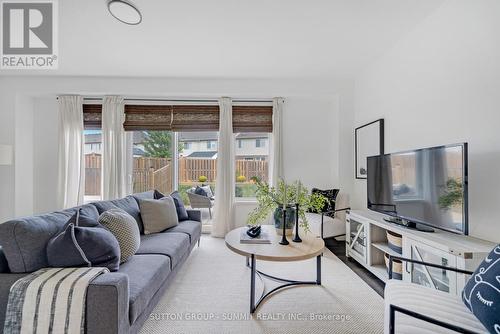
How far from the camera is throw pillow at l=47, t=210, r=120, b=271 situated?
4.49 feet

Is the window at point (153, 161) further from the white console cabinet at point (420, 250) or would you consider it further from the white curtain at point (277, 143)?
the white console cabinet at point (420, 250)

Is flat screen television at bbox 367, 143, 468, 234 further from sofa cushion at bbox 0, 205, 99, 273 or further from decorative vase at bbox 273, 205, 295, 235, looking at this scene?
sofa cushion at bbox 0, 205, 99, 273

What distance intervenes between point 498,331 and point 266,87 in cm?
355

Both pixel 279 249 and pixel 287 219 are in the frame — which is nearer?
pixel 279 249

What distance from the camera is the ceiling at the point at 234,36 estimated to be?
2141 millimetres

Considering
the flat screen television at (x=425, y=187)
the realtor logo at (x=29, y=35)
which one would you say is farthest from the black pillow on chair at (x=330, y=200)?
the realtor logo at (x=29, y=35)

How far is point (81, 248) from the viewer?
1.42m

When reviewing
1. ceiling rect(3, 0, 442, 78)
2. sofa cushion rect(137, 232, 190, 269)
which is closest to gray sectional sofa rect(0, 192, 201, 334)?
sofa cushion rect(137, 232, 190, 269)

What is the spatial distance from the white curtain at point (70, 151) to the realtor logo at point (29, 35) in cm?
69

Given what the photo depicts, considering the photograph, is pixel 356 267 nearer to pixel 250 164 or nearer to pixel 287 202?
pixel 287 202

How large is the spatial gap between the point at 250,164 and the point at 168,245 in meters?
2.34

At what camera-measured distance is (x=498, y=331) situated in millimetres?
997

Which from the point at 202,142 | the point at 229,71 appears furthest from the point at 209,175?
the point at 229,71

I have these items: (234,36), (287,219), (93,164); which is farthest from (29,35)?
(287,219)
